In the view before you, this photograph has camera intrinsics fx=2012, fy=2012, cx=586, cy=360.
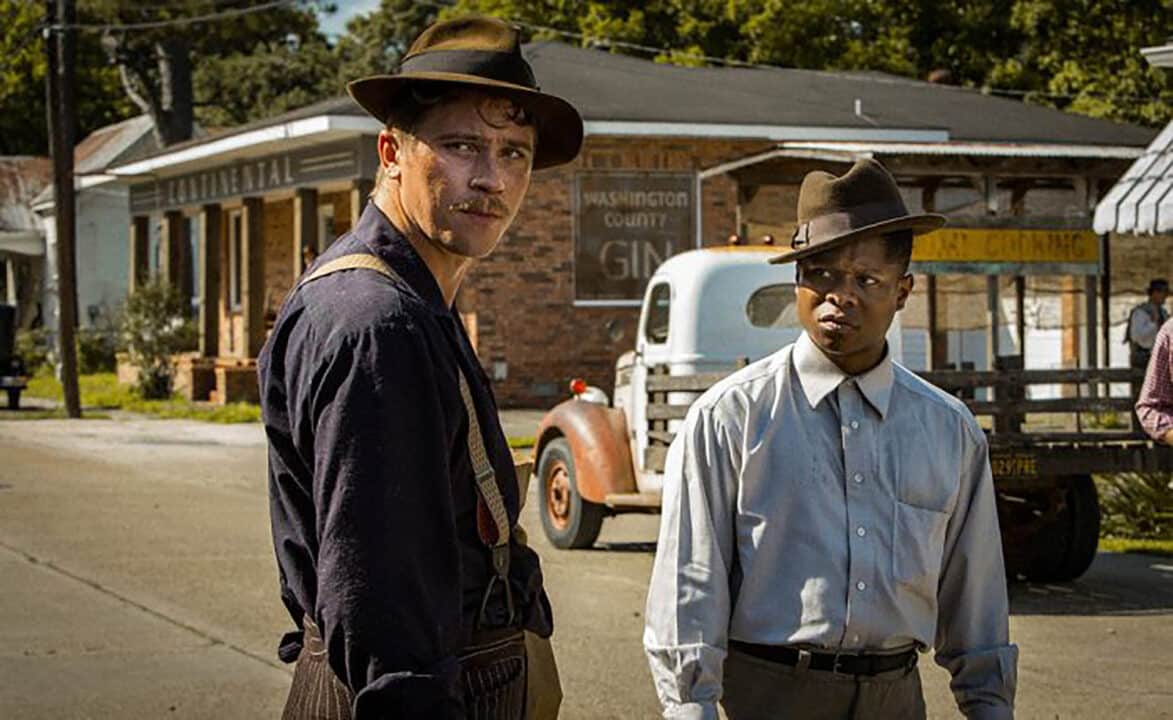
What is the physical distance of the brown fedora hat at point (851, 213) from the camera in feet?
14.5

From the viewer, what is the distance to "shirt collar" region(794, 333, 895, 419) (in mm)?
4336

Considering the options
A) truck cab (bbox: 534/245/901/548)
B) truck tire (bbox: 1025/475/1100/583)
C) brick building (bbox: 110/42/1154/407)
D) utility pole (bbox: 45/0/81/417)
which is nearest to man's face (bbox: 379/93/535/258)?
truck tire (bbox: 1025/475/1100/583)

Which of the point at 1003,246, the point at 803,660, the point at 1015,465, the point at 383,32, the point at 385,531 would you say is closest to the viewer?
the point at 385,531

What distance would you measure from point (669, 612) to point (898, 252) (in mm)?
982

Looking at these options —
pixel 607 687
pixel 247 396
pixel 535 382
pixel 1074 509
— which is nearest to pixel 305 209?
pixel 247 396

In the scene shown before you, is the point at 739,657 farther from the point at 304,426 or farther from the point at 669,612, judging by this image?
the point at 304,426

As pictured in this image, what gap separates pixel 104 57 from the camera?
66.9 m

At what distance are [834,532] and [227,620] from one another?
Result: 7.22m

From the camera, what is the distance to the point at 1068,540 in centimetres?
1254

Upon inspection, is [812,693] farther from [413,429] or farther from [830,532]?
[413,429]

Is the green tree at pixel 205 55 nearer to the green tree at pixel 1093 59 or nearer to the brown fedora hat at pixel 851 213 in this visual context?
the green tree at pixel 1093 59

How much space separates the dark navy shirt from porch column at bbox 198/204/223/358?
3181 cm

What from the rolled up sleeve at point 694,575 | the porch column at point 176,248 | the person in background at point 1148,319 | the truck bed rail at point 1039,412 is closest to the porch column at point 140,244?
the porch column at point 176,248

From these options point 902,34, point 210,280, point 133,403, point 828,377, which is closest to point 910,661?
point 828,377
